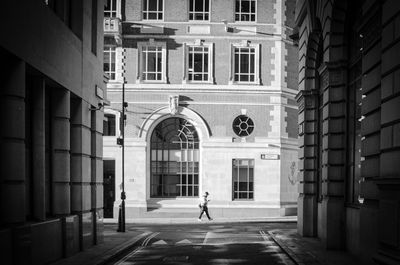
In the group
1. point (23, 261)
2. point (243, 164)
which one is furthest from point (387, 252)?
point (243, 164)

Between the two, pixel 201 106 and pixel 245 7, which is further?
pixel 245 7

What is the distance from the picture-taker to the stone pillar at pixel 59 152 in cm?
1532

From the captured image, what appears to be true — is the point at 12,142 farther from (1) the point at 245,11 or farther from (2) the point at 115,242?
(1) the point at 245,11

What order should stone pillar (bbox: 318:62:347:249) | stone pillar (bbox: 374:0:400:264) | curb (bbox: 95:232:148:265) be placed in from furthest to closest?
stone pillar (bbox: 318:62:347:249)
curb (bbox: 95:232:148:265)
stone pillar (bbox: 374:0:400:264)

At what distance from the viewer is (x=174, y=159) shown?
3531 cm

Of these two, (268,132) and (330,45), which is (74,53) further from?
(268,132)

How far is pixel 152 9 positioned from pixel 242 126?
30.0 feet

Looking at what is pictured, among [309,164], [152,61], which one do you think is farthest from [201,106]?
[309,164]

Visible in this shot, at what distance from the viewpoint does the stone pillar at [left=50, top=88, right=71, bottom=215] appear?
1532 cm

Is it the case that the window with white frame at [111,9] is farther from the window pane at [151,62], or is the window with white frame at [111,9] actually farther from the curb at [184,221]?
the curb at [184,221]

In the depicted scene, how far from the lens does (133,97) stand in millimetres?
35125

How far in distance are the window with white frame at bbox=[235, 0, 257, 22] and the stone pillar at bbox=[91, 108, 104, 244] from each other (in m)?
18.4

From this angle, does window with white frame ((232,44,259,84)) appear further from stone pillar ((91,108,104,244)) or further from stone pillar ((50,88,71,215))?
stone pillar ((50,88,71,215))

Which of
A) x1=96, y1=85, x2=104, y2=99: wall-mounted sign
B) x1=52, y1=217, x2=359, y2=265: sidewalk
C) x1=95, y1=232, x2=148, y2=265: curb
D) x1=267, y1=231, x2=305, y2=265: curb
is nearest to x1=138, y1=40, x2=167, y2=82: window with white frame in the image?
x1=52, y1=217, x2=359, y2=265: sidewalk
